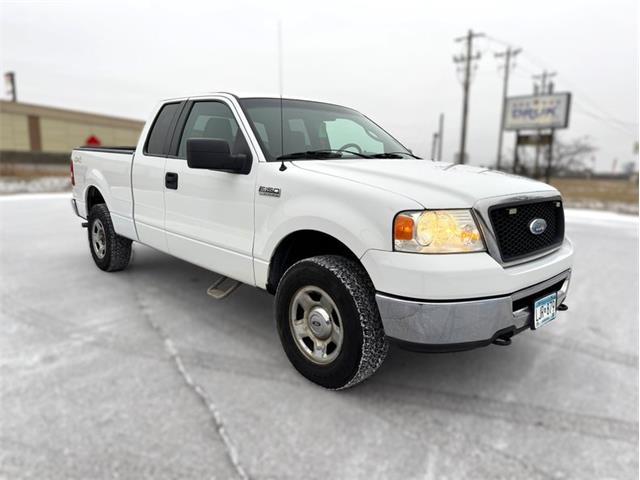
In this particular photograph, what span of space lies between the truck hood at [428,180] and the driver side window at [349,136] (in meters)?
0.55

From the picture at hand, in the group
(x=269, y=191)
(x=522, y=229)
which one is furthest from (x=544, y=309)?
(x=269, y=191)

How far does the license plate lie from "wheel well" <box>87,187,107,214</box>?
15.5 ft

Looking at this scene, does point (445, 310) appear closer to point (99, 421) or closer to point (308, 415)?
point (308, 415)

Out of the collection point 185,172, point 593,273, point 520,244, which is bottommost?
point 593,273

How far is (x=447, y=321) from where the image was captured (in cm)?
236

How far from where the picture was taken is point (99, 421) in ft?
7.77

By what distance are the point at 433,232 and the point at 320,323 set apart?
2.88ft

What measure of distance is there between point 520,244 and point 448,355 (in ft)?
3.40

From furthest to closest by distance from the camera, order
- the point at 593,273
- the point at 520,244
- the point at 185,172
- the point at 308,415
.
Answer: the point at 593,273
the point at 185,172
the point at 520,244
the point at 308,415

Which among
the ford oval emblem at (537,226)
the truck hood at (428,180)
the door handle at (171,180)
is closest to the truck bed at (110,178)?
the door handle at (171,180)

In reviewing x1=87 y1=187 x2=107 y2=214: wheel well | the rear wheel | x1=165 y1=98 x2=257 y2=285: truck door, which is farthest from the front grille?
x1=87 y1=187 x2=107 y2=214: wheel well

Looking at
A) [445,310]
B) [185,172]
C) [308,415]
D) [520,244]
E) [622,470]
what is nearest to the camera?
[622,470]

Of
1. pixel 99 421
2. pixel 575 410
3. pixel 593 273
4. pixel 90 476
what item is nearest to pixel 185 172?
pixel 99 421

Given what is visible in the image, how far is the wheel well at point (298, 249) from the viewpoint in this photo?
2.93 metres
